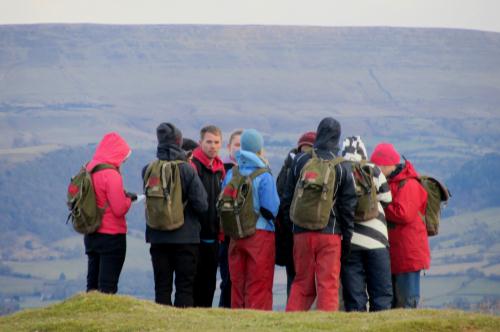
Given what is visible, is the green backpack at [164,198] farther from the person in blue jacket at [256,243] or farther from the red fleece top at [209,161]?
the red fleece top at [209,161]

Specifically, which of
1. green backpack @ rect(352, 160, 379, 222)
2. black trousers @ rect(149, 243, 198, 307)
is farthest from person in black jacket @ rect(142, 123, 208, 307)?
green backpack @ rect(352, 160, 379, 222)

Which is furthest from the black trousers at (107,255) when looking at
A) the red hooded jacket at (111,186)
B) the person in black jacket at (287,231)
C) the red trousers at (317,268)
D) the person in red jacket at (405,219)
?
the person in red jacket at (405,219)

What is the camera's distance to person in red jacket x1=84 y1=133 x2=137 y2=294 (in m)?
15.1

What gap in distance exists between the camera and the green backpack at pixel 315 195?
14.0 m

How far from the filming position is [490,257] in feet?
622

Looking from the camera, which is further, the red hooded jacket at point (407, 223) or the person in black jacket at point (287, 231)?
the person in black jacket at point (287, 231)

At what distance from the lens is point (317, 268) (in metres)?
14.4

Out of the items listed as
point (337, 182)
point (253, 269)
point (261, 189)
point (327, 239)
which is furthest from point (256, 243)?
point (337, 182)

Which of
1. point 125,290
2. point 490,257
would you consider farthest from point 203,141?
point 490,257

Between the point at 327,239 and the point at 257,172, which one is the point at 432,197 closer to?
the point at 327,239

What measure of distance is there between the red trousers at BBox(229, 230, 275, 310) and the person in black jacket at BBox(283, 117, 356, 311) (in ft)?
1.51

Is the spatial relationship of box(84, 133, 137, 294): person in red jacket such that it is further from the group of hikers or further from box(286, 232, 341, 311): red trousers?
box(286, 232, 341, 311): red trousers

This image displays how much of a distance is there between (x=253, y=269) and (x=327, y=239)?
3.87 feet

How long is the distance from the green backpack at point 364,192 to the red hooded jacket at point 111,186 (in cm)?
285
